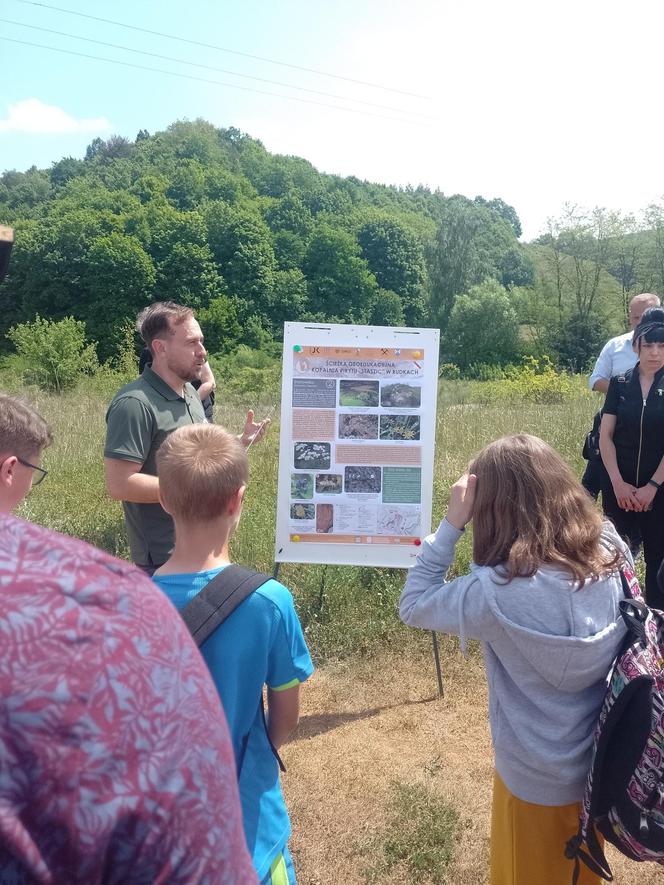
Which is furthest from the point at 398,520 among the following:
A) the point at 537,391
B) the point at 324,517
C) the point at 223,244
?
the point at 223,244

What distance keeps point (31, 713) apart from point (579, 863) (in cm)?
170

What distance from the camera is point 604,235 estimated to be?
1585 inches

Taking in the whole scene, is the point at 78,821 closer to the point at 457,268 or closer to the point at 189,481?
the point at 189,481

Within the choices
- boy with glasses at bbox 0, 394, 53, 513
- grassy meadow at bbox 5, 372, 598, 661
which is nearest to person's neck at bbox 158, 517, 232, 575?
boy with glasses at bbox 0, 394, 53, 513

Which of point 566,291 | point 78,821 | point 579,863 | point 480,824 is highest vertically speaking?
point 566,291

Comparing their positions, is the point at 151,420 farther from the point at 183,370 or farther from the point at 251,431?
the point at 251,431

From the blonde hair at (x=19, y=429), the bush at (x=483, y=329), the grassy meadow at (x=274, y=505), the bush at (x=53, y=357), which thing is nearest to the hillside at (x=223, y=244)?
the bush at (x=483, y=329)

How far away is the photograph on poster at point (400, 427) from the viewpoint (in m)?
3.60

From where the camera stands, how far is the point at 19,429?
1791mm

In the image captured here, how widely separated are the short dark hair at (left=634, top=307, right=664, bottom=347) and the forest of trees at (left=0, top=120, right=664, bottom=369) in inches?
1471

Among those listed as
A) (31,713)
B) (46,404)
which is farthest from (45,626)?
(46,404)

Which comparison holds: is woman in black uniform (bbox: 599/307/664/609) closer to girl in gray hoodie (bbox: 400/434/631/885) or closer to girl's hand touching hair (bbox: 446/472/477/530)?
girl in gray hoodie (bbox: 400/434/631/885)

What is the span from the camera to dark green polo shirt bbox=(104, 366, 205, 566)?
2.80 m

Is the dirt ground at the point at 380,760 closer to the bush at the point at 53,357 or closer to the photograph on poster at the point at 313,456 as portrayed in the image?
the photograph on poster at the point at 313,456
